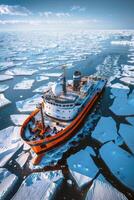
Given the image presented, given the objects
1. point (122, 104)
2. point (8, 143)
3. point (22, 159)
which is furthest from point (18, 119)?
point (122, 104)

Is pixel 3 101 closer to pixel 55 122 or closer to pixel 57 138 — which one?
pixel 55 122

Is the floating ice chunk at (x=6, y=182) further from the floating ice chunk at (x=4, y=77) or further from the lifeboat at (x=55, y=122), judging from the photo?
the floating ice chunk at (x=4, y=77)

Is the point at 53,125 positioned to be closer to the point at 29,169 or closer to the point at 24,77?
the point at 29,169

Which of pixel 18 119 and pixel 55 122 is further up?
pixel 55 122

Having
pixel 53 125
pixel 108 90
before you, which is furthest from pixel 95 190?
pixel 108 90

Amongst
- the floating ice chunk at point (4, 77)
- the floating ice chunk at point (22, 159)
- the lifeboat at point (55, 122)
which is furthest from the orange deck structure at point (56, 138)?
the floating ice chunk at point (4, 77)

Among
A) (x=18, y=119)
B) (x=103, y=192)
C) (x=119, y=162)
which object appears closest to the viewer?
(x=103, y=192)
